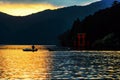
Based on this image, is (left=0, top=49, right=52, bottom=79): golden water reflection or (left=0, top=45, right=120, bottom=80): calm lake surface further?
(left=0, top=49, right=52, bottom=79): golden water reflection

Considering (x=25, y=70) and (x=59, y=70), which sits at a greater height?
(x=25, y=70)

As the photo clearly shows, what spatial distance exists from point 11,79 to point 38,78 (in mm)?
4144

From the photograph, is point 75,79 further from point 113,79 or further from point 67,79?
point 113,79

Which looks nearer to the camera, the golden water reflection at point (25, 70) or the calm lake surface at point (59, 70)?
the calm lake surface at point (59, 70)

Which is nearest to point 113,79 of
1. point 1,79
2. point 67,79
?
point 67,79

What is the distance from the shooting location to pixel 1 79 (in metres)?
61.7

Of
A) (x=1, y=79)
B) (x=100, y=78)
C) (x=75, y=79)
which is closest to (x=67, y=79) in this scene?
(x=75, y=79)

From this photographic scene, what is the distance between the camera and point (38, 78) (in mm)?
63844

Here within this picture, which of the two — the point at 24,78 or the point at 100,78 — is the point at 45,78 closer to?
the point at 24,78

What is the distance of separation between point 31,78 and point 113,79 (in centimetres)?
1212

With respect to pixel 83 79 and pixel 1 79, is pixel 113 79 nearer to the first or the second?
pixel 83 79

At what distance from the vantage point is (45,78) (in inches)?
2514

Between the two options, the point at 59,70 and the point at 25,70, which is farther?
the point at 25,70

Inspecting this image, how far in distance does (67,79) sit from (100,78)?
210 inches
